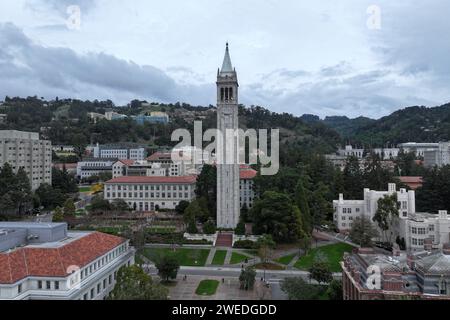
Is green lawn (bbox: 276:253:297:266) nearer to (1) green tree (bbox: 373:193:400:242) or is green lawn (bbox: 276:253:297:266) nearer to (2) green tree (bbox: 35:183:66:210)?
(1) green tree (bbox: 373:193:400:242)

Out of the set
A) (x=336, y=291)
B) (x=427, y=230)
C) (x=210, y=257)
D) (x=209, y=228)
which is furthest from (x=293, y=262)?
(x=427, y=230)

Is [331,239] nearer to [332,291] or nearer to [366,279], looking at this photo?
[332,291]

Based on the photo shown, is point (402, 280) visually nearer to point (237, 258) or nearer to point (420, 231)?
point (237, 258)

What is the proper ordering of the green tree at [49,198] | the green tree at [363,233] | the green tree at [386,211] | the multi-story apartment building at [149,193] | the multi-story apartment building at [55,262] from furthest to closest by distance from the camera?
1. the multi-story apartment building at [149,193]
2. the green tree at [49,198]
3. the green tree at [386,211]
4. the green tree at [363,233]
5. the multi-story apartment building at [55,262]

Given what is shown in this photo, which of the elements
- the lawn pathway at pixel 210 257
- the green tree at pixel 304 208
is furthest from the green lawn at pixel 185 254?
the green tree at pixel 304 208

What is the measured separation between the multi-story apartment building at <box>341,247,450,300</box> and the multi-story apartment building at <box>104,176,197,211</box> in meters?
47.1

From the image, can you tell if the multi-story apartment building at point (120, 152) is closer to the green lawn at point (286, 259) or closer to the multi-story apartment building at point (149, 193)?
the multi-story apartment building at point (149, 193)

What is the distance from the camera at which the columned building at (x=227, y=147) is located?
54.2 metres

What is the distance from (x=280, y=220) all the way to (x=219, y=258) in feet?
28.4

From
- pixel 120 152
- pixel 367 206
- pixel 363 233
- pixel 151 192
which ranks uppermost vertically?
pixel 120 152

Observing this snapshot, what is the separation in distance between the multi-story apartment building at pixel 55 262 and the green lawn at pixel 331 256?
18.0m

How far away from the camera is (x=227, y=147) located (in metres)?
55.1

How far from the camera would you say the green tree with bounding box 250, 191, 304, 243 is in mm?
47375

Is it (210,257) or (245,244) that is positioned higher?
(245,244)
